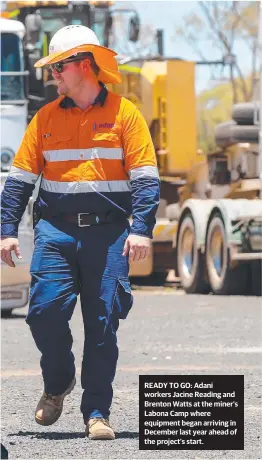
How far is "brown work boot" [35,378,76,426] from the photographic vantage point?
689 cm

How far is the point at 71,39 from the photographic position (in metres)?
6.67

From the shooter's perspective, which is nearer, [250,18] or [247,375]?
[247,375]

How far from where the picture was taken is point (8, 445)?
6438 mm

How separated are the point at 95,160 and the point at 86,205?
0.21 metres

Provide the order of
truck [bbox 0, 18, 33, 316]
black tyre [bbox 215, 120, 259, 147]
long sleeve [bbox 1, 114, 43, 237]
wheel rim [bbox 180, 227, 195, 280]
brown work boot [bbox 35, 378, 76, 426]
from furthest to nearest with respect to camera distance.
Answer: black tyre [bbox 215, 120, 259, 147], wheel rim [bbox 180, 227, 195, 280], truck [bbox 0, 18, 33, 316], brown work boot [bbox 35, 378, 76, 426], long sleeve [bbox 1, 114, 43, 237]

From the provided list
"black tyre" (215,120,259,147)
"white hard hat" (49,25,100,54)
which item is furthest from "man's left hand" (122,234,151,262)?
"black tyre" (215,120,259,147)

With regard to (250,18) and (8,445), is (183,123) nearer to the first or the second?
(8,445)

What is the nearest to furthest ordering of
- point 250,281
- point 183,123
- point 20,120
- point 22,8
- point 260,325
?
point 260,325 < point 20,120 < point 250,281 < point 22,8 < point 183,123

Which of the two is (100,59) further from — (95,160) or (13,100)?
(13,100)

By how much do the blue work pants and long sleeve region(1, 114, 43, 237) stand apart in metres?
0.13

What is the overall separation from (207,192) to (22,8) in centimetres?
461

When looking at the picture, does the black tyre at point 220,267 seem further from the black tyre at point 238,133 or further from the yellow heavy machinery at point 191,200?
the black tyre at point 238,133

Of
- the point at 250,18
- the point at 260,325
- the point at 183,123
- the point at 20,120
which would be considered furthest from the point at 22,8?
the point at 250,18

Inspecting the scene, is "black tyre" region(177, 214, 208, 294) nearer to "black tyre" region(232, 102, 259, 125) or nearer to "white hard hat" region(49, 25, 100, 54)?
"black tyre" region(232, 102, 259, 125)
